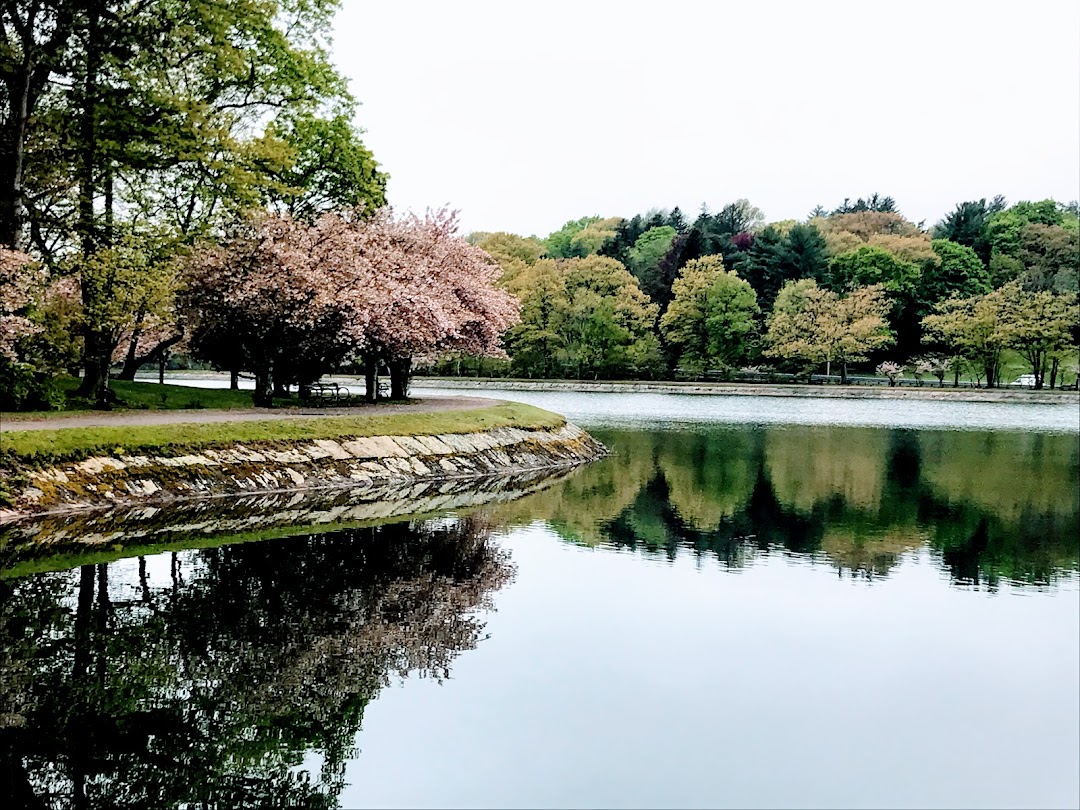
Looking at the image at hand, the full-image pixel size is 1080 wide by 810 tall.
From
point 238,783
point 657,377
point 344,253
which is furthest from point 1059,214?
point 238,783

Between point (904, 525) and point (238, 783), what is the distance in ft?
47.8

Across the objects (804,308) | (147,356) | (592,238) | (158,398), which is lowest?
(158,398)

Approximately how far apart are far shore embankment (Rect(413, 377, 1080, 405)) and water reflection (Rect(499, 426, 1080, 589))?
38.1m

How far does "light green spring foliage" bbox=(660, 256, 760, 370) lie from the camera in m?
81.8

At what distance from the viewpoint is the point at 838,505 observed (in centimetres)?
2081

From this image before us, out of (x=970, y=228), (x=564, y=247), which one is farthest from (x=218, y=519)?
(x=564, y=247)

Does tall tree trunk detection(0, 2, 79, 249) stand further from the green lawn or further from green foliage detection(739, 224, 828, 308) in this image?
green foliage detection(739, 224, 828, 308)

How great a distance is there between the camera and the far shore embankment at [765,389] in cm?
6975

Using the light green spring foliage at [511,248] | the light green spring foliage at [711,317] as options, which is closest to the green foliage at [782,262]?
the light green spring foliage at [711,317]

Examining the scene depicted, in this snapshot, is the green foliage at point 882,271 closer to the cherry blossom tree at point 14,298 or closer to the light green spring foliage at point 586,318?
the light green spring foliage at point 586,318

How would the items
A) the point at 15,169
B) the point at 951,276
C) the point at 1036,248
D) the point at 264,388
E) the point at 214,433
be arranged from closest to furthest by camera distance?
the point at 214,433 < the point at 15,169 < the point at 264,388 < the point at 951,276 < the point at 1036,248

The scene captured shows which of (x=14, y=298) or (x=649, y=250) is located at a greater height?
(x=649, y=250)

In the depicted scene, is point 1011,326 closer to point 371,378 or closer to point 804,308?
point 804,308

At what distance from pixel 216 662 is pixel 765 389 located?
71009 millimetres
